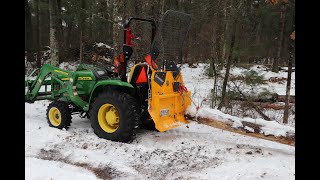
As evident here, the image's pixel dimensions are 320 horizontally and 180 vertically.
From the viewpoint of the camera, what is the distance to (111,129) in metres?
5.72

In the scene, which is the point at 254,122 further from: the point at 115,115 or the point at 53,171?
the point at 53,171

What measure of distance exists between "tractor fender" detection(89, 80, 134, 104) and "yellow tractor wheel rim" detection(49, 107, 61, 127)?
821 mm

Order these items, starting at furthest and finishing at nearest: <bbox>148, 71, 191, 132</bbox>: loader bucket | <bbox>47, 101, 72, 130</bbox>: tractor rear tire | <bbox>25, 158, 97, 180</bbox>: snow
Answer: <bbox>47, 101, 72, 130</bbox>: tractor rear tire → <bbox>148, 71, 191, 132</bbox>: loader bucket → <bbox>25, 158, 97, 180</bbox>: snow

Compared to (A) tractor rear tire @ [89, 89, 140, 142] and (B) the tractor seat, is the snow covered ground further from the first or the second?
(B) the tractor seat

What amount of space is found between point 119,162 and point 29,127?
8.53ft

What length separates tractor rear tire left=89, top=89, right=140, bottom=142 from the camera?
210 inches

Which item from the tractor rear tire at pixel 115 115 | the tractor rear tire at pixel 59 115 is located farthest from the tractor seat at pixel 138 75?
the tractor rear tire at pixel 59 115

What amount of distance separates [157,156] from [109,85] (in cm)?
179

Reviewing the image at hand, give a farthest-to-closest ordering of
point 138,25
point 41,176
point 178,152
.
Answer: point 138,25 < point 178,152 < point 41,176

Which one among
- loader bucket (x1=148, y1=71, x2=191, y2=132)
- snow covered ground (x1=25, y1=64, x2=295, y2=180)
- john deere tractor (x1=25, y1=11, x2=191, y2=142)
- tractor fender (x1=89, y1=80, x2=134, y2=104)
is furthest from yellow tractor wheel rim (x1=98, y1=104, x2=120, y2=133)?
loader bucket (x1=148, y1=71, x2=191, y2=132)

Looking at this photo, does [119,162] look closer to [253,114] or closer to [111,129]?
[111,129]

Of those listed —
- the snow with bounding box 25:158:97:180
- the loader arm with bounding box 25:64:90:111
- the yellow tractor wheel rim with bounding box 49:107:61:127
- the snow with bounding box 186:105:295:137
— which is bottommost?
the snow with bounding box 25:158:97:180
